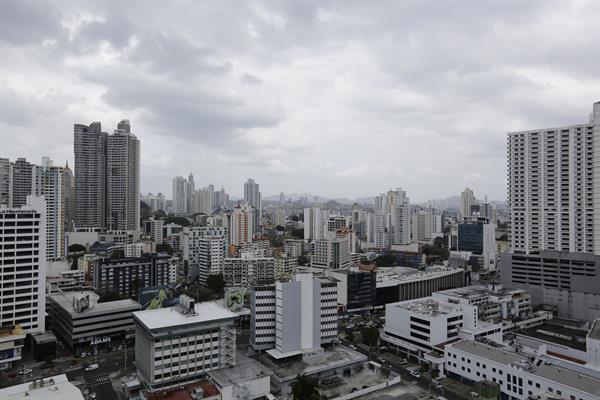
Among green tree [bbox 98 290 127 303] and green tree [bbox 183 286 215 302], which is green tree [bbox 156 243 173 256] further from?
green tree [bbox 98 290 127 303]

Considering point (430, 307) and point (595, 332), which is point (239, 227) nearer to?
point (430, 307)

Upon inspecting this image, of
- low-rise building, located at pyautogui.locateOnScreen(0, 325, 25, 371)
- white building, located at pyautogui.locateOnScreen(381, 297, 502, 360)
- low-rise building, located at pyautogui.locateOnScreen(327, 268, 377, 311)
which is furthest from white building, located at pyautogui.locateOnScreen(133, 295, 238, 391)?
low-rise building, located at pyautogui.locateOnScreen(327, 268, 377, 311)

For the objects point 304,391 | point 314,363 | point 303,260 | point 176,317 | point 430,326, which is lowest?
point 314,363

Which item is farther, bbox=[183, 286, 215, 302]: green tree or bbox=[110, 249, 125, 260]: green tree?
bbox=[110, 249, 125, 260]: green tree

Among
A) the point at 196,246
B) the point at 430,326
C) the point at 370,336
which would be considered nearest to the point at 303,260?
the point at 196,246

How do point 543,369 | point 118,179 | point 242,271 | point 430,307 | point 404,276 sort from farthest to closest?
point 118,179, point 242,271, point 404,276, point 430,307, point 543,369

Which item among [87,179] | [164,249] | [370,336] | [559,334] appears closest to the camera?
[370,336]
